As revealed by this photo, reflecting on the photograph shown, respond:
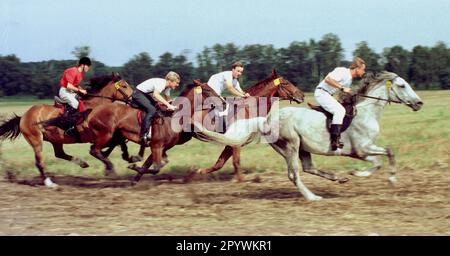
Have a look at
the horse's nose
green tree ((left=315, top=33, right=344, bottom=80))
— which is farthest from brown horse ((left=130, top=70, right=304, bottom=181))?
green tree ((left=315, top=33, right=344, bottom=80))

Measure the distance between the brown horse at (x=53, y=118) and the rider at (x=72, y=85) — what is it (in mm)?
244

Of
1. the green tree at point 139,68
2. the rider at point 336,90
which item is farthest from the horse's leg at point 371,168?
the green tree at point 139,68

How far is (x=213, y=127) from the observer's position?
12.1m

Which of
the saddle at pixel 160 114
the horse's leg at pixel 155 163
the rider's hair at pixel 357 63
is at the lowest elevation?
the horse's leg at pixel 155 163

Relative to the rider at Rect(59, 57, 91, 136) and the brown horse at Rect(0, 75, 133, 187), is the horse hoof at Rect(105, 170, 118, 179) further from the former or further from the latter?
the rider at Rect(59, 57, 91, 136)

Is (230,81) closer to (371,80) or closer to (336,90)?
(336,90)

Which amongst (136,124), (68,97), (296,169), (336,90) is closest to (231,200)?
(296,169)

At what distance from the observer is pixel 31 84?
43062mm

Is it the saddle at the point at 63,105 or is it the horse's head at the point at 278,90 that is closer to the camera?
the horse's head at the point at 278,90

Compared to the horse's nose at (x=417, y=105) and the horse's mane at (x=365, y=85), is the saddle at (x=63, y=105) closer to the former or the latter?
the horse's mane at (x=365, y=85)

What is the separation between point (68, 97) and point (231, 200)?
4597mm

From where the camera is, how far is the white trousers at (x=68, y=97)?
12.9 metres

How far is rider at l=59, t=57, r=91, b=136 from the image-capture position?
12.8 metres
